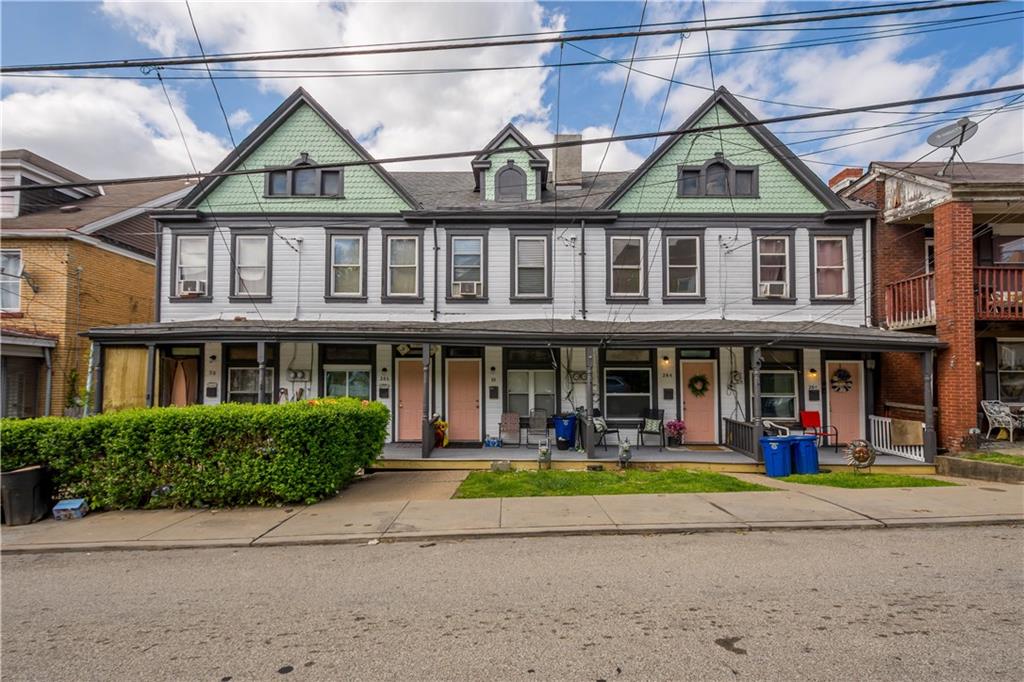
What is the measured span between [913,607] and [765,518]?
269 cm

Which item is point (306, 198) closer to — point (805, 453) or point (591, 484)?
point (591, 484)

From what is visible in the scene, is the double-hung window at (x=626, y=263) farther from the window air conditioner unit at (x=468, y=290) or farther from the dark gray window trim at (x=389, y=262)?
the dark gray window trim at (x=389, y=262)

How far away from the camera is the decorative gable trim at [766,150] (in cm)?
1399

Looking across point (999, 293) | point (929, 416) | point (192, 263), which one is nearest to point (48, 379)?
point (192, 263)

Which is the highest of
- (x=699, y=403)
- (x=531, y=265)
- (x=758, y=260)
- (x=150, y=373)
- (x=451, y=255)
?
(x=451, y=255)

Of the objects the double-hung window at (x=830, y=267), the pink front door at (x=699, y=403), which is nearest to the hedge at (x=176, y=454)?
the pink front door at (x=699, y=403)

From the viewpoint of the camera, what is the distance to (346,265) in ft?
47.0

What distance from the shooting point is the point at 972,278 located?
11.8 meters

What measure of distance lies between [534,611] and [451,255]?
11.1m

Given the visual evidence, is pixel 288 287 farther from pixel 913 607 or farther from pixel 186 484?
pixel 913 607

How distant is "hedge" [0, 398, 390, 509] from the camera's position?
7680mm

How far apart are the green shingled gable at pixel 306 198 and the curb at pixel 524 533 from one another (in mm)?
10089

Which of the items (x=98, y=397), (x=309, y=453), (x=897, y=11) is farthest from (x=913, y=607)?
(x=98, y=397)

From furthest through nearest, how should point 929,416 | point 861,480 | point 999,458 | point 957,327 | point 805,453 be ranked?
point 957,327 → point 929,416 → point 805,453 → point 999,458 → point 861,480
